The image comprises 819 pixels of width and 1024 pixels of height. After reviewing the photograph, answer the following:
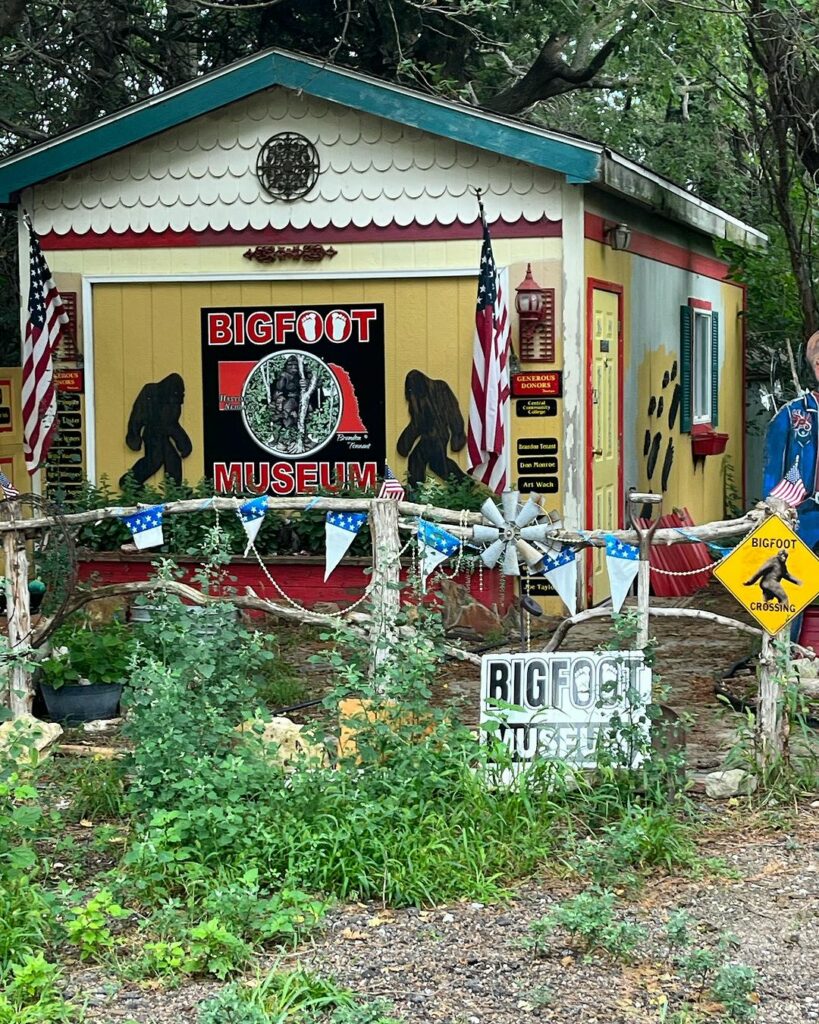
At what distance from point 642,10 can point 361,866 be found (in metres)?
11.8

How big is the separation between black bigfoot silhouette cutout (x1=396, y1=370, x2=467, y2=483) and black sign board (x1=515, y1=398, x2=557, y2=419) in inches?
19.1

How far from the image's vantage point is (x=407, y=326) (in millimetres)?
11633

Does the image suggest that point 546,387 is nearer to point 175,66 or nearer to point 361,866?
point 361,866

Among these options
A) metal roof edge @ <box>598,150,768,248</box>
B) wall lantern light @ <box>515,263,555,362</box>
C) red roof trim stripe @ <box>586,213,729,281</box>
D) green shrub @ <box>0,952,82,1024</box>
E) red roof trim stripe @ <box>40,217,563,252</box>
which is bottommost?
green shrub @ <box>0,952,82,1024</box>

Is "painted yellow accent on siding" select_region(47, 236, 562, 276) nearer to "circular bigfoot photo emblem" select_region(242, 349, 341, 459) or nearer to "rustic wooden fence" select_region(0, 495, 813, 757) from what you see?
"circular bigfoot photo emblem" select_region(242, 349, 341, 459)

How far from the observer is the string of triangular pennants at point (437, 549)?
6926 mm

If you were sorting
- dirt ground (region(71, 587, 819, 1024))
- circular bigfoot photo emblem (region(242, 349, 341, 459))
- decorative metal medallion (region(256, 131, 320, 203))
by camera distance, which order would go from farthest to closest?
circular bigfoot photo emblem (region(242, 349, 341, 459))
decorative metal medallion (region(256, 131, 320, 203))
dirt ground (region(71, 587, 819, 1024))

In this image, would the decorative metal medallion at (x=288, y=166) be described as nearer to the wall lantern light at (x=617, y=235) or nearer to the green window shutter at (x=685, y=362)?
the wall lantern light at (x=617, y=235)

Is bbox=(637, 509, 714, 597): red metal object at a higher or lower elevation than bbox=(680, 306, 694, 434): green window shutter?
lower

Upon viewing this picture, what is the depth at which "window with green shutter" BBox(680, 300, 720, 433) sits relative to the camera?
1517 cm

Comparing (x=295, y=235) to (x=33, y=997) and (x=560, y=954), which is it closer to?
(x=560, y=954)

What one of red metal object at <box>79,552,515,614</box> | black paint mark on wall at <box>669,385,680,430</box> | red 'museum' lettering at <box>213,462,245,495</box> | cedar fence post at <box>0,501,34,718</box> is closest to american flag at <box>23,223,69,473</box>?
red metal object at <box>79,552,515,614</box>

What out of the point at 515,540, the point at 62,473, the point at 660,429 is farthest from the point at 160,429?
the point at 515,540

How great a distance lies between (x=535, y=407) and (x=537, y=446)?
0.29 meters
